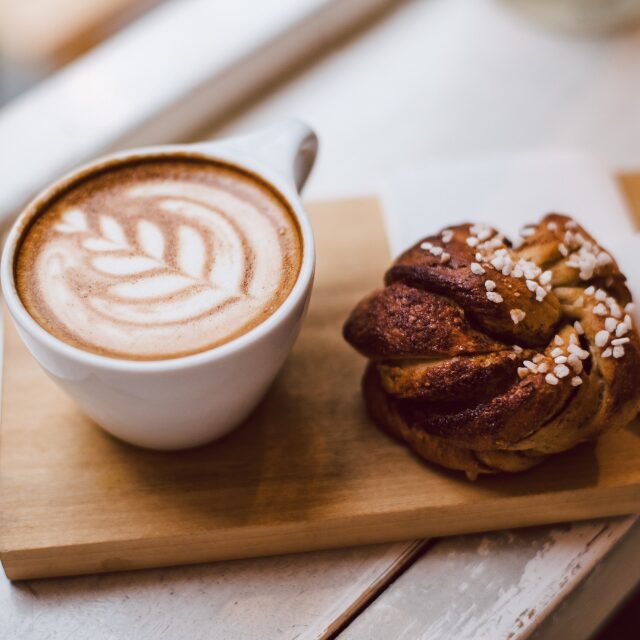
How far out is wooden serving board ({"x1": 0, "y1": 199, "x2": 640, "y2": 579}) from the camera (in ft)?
2.70

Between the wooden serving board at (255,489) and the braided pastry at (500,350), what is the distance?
0.04 metres

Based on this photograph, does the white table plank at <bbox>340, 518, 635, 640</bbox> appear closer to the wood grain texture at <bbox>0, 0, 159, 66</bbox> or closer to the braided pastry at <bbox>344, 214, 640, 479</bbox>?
the braided pastry at <bbox>344, 214, 640, 479</bbox>

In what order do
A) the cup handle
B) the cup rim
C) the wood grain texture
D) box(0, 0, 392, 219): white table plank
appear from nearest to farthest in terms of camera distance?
1. the cup rim
2. the cup handle
3. box(0, 0, 392, 219): white table plank
4. the wood grain texture

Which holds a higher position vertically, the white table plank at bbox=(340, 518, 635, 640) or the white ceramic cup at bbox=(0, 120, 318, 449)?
the white ceramic cup at bbox=(0, 120, 318, 449)

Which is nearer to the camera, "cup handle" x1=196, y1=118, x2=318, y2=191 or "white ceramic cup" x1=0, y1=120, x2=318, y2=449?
"white ceramic cup" x1=0, y1=120, x2=318, y2=449

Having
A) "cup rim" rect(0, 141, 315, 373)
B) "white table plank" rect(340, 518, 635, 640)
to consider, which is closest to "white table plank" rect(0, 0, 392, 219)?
"cup rim" rect(0, 141, 315, 373)

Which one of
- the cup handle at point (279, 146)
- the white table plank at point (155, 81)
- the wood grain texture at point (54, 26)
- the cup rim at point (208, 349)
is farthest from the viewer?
the wood grain texture at point (54, 26)

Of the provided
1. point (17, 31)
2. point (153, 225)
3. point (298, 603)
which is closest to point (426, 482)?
point (298, 603)

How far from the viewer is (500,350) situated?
81 cm

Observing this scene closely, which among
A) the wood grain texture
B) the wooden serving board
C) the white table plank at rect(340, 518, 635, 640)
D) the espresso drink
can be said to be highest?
the wood grain texture

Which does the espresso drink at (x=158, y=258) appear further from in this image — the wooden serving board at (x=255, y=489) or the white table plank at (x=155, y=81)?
the white table plank at (x=155, y=81)

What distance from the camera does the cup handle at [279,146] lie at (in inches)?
36.8

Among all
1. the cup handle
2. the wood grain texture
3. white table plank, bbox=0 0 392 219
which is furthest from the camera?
the wood grain texture

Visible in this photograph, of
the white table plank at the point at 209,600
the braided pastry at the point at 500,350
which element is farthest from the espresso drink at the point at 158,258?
the white table plank at the point at 209,600
